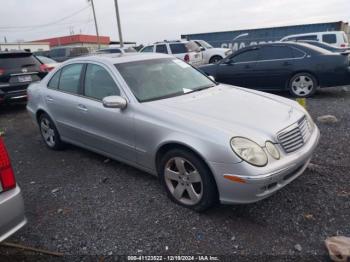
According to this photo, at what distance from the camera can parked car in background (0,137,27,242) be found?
225 cm

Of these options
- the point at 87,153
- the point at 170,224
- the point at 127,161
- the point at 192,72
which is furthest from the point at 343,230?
the point at 87,153

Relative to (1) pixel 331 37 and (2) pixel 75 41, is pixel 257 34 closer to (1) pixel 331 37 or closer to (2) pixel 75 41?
(1) pixel 331 37

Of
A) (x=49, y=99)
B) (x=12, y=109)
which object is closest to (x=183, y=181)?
(x=49, y=99)

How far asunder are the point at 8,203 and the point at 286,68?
7294 millimetres

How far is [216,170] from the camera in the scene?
279cm

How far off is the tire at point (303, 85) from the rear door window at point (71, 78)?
222 inches

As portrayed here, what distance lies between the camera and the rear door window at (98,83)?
382 cm

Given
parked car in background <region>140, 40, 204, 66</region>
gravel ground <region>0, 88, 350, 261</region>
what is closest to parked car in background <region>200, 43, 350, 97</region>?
gravel ground <region>0, 88, 350, 261</region>

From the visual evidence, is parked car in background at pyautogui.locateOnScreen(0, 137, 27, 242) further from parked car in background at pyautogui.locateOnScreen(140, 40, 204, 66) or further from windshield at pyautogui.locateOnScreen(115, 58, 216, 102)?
parked car in background at pyautogui.locateOnScreen(140, 40, 204, 66)

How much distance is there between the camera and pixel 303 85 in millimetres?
7945

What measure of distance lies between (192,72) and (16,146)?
141 inches

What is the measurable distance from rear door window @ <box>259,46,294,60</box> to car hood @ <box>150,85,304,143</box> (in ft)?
15.2

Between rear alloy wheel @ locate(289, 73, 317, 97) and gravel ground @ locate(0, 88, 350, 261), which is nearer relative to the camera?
gravel ground @ locate(0, 88, 350, 261)

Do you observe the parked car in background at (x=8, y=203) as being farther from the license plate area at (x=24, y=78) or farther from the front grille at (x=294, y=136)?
the license plate area at (x=24, y=78)
